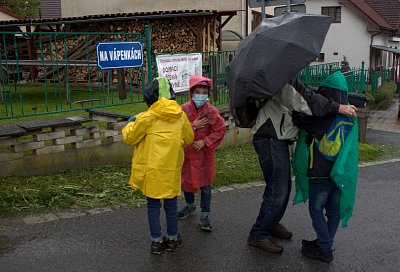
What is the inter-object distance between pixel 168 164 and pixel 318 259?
4.70ft

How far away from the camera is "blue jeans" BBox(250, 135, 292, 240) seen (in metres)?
3.66

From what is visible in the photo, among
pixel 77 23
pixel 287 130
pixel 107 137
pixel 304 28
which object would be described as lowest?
pixel 107 137

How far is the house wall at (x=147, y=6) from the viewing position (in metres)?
18.7

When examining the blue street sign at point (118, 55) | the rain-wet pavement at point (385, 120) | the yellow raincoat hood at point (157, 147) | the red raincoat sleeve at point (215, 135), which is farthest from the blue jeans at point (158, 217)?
the rain-wet pavement at point (385, 120)

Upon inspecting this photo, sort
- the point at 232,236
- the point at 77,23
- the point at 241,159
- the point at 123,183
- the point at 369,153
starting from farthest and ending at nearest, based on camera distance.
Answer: the point at 77,23
the point at 369,153
the point at 241,159
the point at 123,183
the point at 232,236

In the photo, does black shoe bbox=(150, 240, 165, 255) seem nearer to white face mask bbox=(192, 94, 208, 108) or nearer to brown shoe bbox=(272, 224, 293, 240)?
brown shoe bbox=(272, 224, 293, 240)

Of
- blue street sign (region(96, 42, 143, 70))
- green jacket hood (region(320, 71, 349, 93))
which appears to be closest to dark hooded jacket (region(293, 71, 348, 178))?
green jacket hood (region(320, 71, 349, 93))

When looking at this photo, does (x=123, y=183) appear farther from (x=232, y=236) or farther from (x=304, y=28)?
(x=304, y=28)

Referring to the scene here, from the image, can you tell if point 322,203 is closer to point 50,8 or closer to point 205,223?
point 205,223

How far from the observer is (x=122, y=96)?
8812 millimetres

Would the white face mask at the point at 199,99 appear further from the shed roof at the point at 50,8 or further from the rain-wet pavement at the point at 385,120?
the shed roof at the point at 50,8

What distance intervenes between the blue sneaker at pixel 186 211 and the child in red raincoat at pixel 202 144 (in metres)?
0.35

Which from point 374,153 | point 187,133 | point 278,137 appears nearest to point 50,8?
point 374,153

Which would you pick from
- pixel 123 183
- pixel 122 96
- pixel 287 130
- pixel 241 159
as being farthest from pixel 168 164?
pixel 122 96
